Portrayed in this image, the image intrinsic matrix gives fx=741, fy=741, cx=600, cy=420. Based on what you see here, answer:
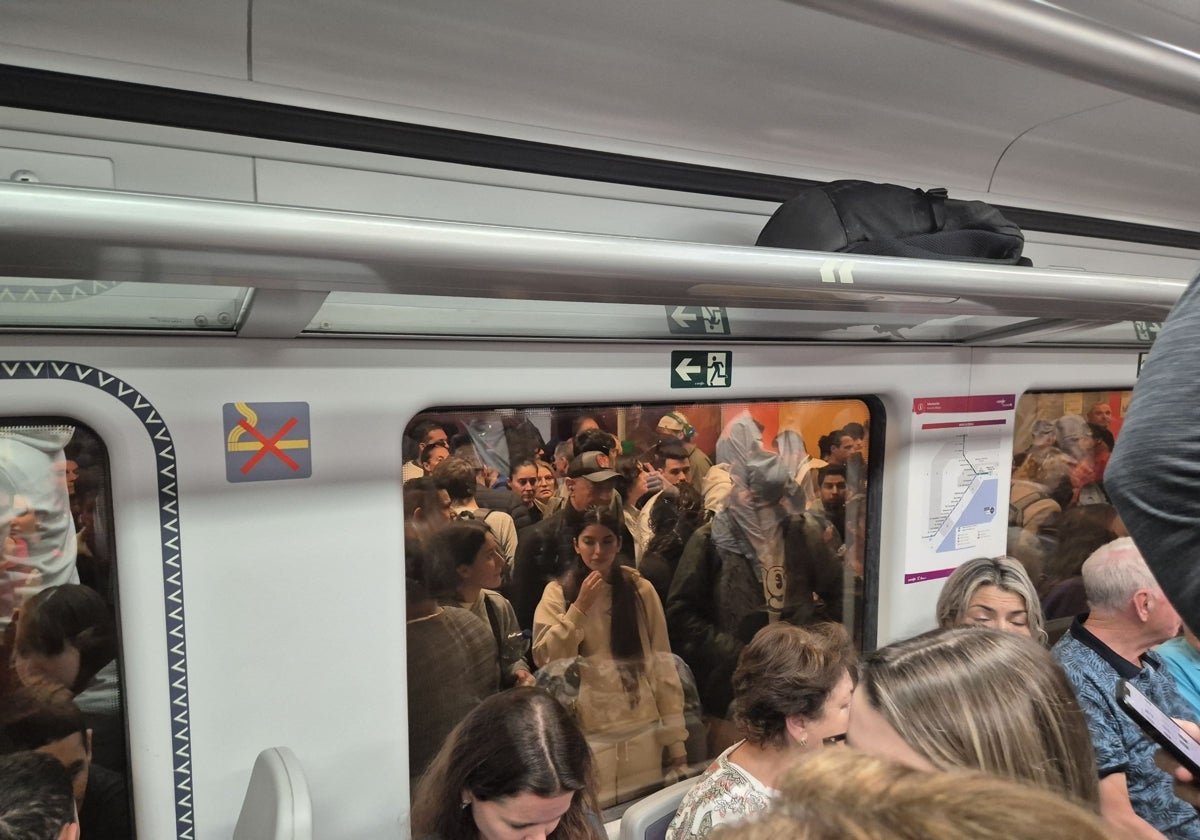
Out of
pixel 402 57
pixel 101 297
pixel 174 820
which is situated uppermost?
pixel 402 57

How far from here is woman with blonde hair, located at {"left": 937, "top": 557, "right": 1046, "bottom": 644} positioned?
2512 millimetres

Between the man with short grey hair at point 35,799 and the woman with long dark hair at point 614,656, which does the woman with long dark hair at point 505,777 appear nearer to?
the woman with long dark hair at point 614,656

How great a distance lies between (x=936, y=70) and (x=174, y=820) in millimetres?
2302

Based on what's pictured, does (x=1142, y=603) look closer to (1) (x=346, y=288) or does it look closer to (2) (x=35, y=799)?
(1) (x=346, y=288)

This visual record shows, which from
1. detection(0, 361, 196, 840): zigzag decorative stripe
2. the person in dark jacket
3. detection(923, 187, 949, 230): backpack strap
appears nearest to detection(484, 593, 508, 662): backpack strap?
the person in dark jacket

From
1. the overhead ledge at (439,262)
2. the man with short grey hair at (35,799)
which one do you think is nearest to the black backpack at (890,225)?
the overhead ledge at (439,262)

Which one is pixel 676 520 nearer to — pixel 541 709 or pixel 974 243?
pixel 541 709

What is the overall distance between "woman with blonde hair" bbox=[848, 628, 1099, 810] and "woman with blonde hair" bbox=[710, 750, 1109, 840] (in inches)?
22.9

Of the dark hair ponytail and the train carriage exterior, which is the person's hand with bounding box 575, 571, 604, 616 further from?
the train carriage exterior

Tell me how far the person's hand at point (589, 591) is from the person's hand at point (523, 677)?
0.23m

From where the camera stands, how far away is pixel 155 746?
1.51 metres

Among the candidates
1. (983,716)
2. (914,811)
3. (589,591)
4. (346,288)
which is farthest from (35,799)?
(983,716)

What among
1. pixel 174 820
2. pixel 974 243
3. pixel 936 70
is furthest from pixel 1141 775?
Result: pixel 174 820

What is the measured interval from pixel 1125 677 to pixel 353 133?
276cm
